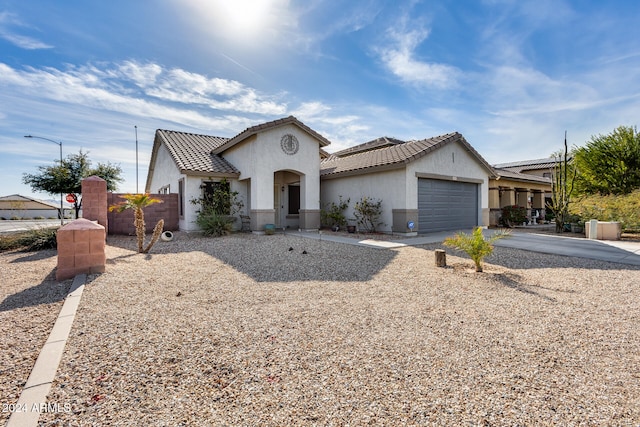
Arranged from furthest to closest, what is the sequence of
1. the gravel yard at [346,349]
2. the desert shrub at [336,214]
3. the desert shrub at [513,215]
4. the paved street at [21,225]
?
the paved street at [21,225] → the desert shrub at [513,215] → the desert shrub at [336,214] → the gravel yard at [346,349]

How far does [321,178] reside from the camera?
56.6ft

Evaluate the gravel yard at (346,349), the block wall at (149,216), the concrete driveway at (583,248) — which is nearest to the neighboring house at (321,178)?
the block wall at (149,216)

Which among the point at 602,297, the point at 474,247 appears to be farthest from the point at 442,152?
the point at 602,297

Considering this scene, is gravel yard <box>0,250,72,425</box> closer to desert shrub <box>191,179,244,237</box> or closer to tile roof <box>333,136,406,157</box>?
desert shrub <box>191,179,244,237</box>

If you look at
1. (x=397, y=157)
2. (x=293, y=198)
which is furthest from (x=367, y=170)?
(x=293, y=198)

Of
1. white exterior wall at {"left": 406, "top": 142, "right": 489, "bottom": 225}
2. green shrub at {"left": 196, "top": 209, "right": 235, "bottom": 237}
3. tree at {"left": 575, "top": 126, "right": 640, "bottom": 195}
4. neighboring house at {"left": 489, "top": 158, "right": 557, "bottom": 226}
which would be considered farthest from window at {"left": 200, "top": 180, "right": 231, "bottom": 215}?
tree at {"left": 575, "top": 126, "right": 640, "bottom": 195}

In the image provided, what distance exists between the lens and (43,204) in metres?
60.1

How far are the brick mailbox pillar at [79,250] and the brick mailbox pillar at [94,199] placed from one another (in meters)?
5.13

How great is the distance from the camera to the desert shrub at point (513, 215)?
19219 millimetres

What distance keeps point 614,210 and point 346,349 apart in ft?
55.0

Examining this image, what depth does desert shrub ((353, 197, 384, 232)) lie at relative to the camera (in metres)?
14.4

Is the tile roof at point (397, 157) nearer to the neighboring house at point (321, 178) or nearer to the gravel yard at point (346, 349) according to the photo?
the neighboring house at point (321, 178)

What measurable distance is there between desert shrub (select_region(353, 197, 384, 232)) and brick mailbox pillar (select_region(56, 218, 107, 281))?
34.1 ft

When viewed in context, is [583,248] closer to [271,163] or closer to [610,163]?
[271,163]
